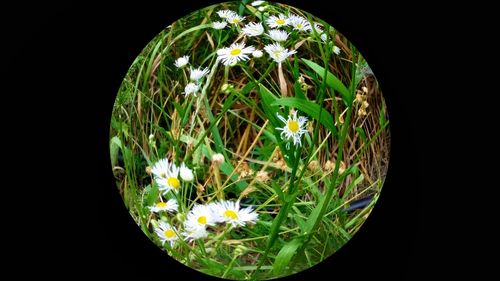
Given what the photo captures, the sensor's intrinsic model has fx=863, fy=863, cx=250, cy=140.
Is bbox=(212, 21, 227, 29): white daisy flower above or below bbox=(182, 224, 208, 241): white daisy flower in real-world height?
above

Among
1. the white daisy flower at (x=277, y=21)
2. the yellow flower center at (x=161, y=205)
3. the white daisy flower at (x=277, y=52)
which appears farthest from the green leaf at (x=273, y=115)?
the yellow flower center at (x=161, y=205)

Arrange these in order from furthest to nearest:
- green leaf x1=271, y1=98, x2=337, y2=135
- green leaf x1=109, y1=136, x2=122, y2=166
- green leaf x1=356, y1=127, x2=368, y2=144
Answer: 1. green leaf x1=109, y1=136, x2=122, y2=166
2. green leaf x1=356, y1=127, x2=368, y2=144
3. green leaf x1=271, y1=98, x2=337, y2=135

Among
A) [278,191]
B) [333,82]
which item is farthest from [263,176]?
[333,82]

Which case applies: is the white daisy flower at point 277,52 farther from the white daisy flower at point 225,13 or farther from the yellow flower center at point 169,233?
the yellow flower center at point 169,233

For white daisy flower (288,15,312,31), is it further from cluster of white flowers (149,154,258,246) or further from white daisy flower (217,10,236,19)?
cluster of white flowers (149,154,258,246)

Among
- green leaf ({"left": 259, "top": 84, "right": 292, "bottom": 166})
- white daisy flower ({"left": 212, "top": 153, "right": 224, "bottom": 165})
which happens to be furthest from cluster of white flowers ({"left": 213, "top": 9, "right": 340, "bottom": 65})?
white daisy flower ({"left": 212, "top": 153, "right": 224, "bottom": 165})

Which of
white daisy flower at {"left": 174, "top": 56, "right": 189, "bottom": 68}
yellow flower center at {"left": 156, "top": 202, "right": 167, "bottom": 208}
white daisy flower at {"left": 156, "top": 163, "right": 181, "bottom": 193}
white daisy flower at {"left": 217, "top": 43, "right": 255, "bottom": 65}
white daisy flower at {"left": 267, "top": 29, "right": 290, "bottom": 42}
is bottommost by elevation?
yellow flower center at {"left": 156, "top": 202, "right": 167, "bottom": 208}

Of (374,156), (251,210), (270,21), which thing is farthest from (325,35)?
(251,210)
